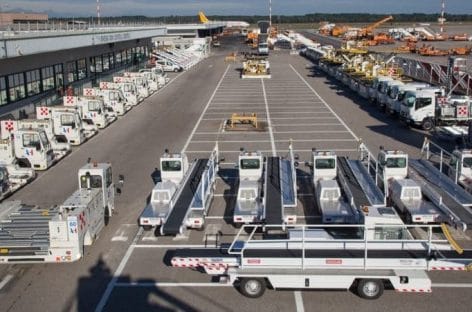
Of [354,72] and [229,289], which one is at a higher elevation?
[354,72]

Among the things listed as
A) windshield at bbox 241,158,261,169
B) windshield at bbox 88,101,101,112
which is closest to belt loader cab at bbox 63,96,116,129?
windshield at bbox 88,101,101,112

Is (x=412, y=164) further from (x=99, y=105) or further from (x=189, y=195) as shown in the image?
(x=99, y=105)

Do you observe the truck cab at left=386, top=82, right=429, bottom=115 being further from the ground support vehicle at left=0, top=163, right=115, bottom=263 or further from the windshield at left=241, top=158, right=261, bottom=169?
the ground support vehicle at left=0, top=163, right=115, bottom=263

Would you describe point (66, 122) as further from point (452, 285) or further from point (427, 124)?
point (452, 285)

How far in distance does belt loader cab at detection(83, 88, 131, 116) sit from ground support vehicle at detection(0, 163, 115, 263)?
66.3 feet

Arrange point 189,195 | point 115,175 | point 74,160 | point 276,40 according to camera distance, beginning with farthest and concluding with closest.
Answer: point 276,40 < point 74,160 < point 115,175 < point 189,195

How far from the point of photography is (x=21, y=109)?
120ft

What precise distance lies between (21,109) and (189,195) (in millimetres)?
22172

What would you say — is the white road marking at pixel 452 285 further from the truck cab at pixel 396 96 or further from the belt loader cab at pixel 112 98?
the belt loader cab at pixel 112 98

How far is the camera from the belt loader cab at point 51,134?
26.8 metres

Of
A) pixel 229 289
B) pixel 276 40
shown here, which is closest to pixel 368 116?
pixel 229 289

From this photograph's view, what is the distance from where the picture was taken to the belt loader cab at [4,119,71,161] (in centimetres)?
2675

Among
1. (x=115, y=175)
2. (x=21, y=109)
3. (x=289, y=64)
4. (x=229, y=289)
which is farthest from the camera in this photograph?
(x=289, y=64)

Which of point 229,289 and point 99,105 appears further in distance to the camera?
point 99,105
